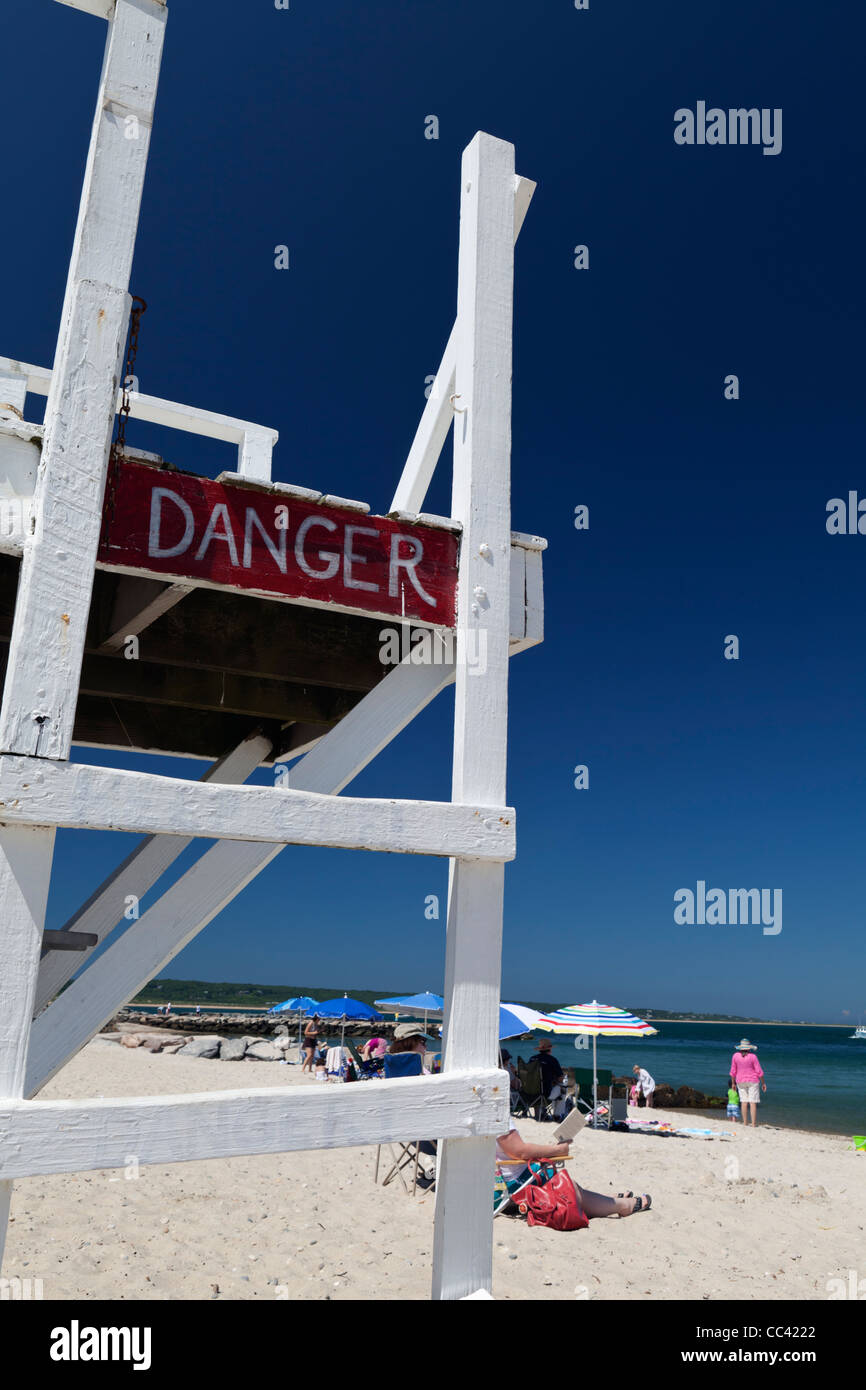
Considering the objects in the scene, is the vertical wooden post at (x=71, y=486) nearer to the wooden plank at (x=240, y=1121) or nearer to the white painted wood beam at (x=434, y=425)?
the wooden plank at (x=240, y=1121)

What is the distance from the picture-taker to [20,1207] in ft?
21.4

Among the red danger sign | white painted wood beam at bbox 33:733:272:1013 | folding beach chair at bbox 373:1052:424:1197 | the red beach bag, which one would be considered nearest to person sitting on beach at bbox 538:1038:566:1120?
folding beach chair at bbox 373:1052:424:1197

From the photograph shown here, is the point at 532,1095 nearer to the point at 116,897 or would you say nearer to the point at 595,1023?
the point at 595,1023

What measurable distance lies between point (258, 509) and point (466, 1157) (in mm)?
2232

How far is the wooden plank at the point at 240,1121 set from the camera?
2.38 m

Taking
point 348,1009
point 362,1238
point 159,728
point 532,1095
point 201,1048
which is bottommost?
point 362,1238

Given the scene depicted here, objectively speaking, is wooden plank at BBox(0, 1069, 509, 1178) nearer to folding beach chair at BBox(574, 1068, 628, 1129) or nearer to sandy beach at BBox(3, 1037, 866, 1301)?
sandy beach at BBox(3, 1037, 866, 1301)

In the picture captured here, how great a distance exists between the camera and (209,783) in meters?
2.83

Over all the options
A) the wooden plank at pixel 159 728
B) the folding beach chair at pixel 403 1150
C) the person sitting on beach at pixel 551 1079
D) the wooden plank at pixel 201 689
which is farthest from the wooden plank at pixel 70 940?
the person sitting on beach at pixel 551 1079
